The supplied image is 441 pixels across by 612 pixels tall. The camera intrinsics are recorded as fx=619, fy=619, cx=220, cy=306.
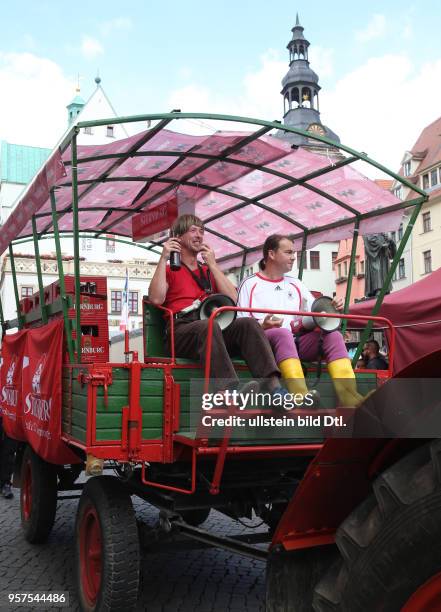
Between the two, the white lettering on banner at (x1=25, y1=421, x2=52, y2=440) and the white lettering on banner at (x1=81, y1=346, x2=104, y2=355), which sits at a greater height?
the white lettering on banner at (x1=81, y1=346, x2=104, y2=355)

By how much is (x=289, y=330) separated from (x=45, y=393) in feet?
6.44

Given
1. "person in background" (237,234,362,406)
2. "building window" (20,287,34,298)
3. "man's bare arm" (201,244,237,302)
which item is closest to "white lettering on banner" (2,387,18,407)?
"building window" (20,287,34,298)

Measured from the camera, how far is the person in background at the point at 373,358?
25.9 ft

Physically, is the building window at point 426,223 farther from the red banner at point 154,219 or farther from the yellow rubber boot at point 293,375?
the yellow rubber boot at point 293,375

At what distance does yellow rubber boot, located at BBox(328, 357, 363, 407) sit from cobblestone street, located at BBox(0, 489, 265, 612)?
1.28 m

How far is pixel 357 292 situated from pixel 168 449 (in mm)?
37407

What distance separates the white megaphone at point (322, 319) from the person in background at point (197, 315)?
1.23 ft

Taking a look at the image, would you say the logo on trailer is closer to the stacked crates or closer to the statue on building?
the stacked crates

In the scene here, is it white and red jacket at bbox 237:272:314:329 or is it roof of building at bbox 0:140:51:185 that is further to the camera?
roof of building at bbox 0:140:51:185

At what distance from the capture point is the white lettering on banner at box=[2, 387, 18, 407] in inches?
231

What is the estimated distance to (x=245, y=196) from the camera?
5895 mm

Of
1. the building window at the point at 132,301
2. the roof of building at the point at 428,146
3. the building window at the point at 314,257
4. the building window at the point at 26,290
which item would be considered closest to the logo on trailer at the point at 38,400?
the building window at the point at 26,290

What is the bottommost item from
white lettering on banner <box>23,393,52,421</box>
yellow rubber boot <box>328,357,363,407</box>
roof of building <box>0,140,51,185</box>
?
white lettering on banner <box>23,393,52,421</box>

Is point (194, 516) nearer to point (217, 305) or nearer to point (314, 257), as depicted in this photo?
point (217, 305)
